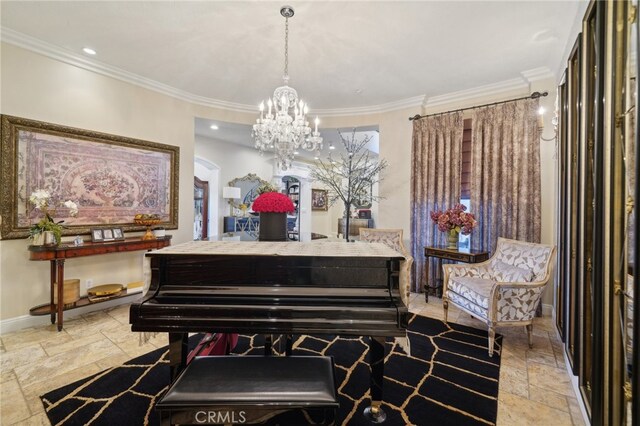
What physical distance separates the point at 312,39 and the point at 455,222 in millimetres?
2780

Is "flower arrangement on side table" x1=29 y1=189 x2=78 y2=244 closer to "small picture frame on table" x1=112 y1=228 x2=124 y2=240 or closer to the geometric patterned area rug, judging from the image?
"small picture frame on table" x1=112 y1=228 x2=124 y2=240

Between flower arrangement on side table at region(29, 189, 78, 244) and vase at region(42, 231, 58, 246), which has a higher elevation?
flower arrangement on side table at region(29, 189, 78, 244)

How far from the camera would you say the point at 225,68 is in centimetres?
338

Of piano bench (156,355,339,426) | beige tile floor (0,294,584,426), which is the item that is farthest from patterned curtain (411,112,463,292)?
piano bench (156,355,339,426)

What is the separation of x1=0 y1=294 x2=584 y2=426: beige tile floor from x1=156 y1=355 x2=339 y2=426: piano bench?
1.25 meters

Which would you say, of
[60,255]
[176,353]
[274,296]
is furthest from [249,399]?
[60,255]

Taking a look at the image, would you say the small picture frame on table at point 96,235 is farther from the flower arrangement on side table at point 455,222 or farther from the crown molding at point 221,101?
the flower arrangement on side table at point 455,222

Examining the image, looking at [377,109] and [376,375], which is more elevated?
[377,109]

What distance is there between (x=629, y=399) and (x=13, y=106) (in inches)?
199

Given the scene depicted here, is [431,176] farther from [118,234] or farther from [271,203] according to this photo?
[118,234]

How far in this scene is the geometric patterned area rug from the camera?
1.71 meters

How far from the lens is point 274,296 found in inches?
59.1

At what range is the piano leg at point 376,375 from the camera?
1597 mm

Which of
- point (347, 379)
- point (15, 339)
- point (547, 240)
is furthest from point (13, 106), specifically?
point (547, 240)
